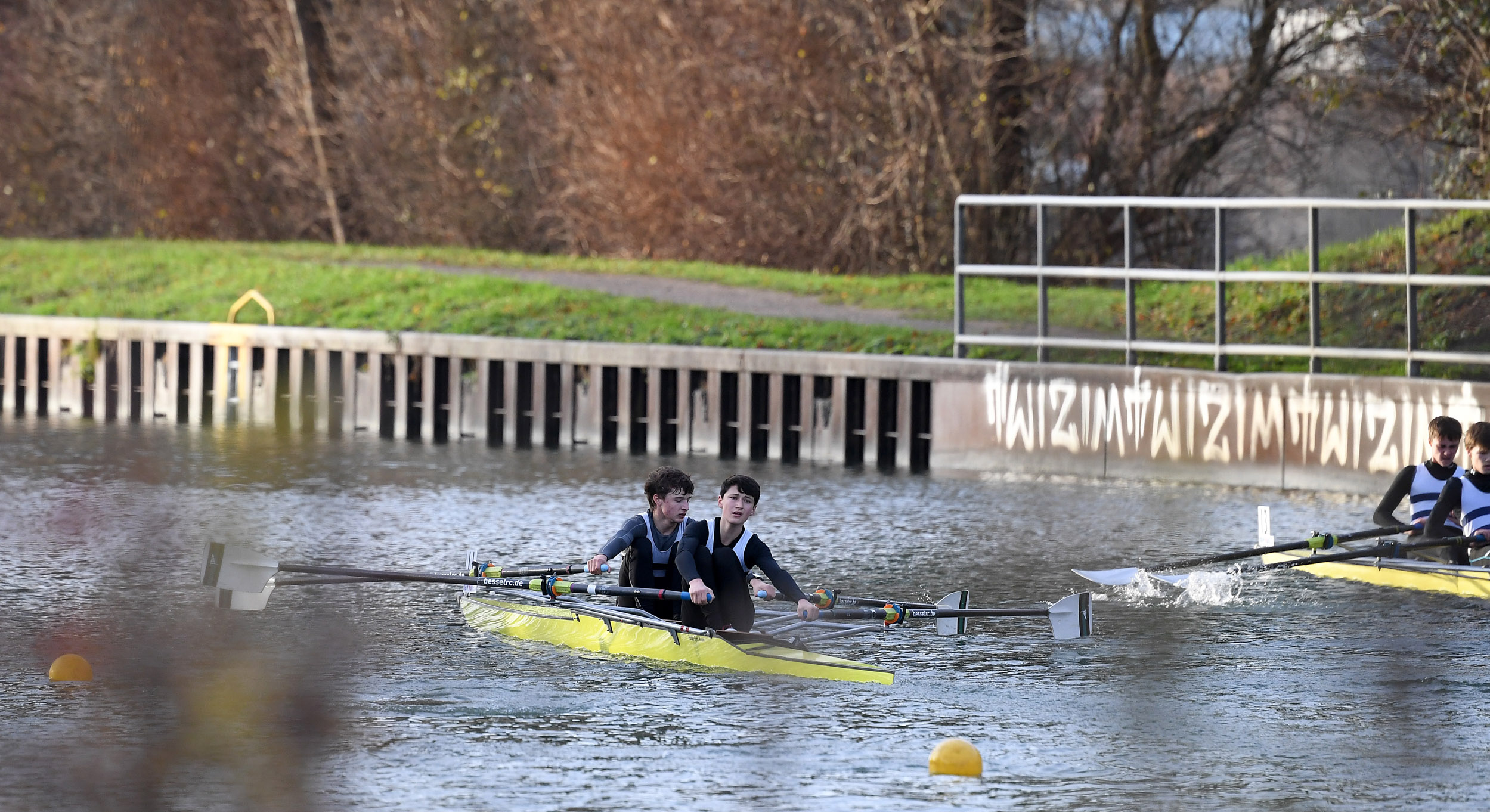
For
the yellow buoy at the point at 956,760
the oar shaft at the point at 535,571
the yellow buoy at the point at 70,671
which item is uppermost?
the oar shaft at the point at 535,571

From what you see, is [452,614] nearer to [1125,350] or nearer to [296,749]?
[296,749]

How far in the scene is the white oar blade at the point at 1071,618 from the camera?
10656 millimetres

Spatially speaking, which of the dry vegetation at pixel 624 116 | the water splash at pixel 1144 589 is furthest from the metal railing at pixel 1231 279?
the dry vegetation at pixel 624 116

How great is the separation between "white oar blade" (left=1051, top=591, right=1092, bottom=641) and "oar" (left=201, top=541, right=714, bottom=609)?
6.95 ft

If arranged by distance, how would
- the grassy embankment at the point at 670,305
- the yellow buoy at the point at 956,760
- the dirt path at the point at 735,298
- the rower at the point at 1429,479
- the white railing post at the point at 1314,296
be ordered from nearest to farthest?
the yellow buoy at the point at 956,760, the rower at the point at 1429,479, the white railing post at the point at 1314,296, the grassy embankment at the point at 670,305, the dirt path at the point at 735,298

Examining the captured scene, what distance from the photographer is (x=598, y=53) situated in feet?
109

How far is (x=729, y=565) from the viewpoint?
10.6 meters

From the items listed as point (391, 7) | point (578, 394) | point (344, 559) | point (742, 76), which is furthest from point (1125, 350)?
point (391, 7)

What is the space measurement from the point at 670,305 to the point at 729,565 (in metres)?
13.5

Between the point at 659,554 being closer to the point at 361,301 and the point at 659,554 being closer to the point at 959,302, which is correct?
the point at 959,302

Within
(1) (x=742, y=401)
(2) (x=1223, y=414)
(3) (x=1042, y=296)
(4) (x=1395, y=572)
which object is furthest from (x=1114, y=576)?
(1) (x=742, y=401)

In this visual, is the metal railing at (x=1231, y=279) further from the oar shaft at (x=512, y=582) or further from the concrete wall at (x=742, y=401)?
the oar shaft at (x=512, y=582)

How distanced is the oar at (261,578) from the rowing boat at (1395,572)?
4.54 meters

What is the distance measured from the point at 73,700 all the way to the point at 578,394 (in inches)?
487
